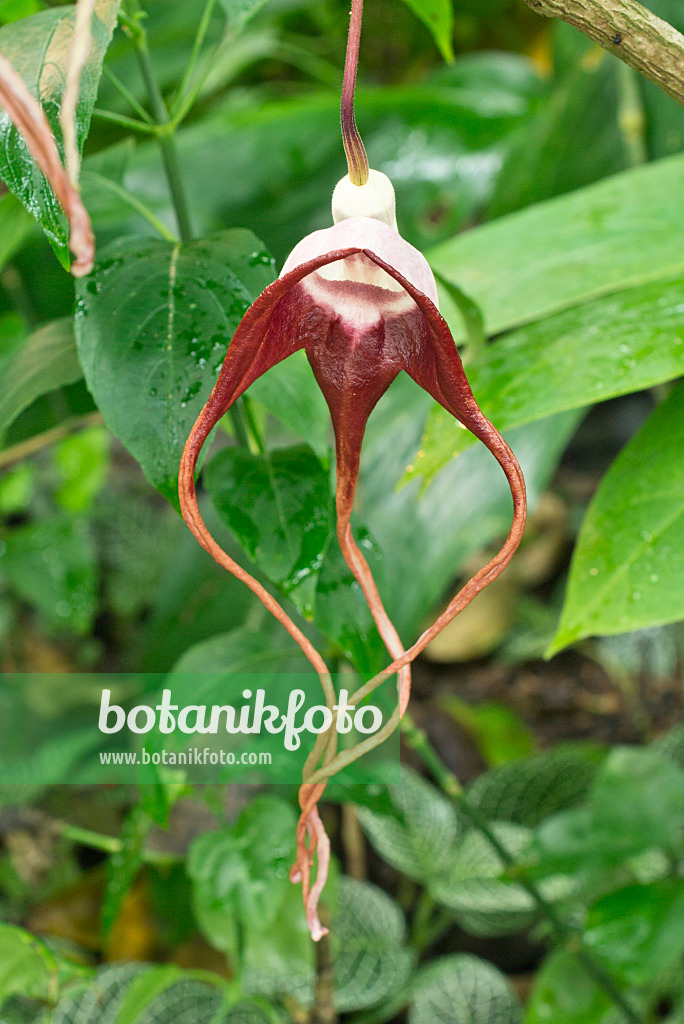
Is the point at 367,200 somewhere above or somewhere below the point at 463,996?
A: above

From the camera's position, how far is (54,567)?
814mm

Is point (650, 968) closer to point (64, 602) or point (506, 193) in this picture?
point (64, 602)

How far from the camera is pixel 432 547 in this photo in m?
0.74

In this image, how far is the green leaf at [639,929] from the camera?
52cm

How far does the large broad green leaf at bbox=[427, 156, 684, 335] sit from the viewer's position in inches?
18.6

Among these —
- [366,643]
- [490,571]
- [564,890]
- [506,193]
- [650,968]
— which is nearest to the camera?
[490,571]

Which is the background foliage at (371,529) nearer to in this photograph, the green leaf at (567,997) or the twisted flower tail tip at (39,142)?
the green leaf at (567,997)

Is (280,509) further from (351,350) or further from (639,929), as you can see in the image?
(639,929)

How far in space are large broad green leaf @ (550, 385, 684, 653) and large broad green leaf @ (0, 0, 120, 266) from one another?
0.93 ft

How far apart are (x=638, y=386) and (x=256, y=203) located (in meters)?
0.78

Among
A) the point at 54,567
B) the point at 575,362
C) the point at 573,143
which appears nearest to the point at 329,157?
the point at 573,143

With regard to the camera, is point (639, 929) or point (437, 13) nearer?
point (437, 13)

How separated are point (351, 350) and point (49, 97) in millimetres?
132

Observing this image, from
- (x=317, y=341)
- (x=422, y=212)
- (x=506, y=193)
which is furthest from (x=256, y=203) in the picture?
(x=317, y=341)
